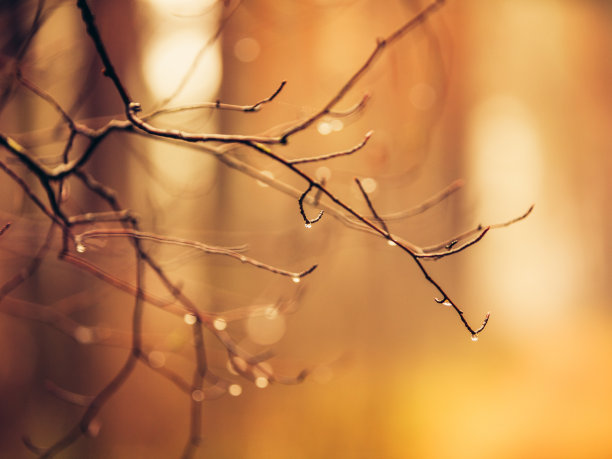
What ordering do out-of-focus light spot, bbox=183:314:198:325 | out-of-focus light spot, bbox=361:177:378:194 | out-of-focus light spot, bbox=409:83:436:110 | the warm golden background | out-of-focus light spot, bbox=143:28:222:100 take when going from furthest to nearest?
1. out-of-focus light spot, bbox=409:83:436:110
2. the warm golden background
3. out-of-focus light spot, bbox=143:28:222:100
4. out-of-focus light spot, bbox=361:177:378:194
5. out-of-focus light spot, bbox=183:314:198:325

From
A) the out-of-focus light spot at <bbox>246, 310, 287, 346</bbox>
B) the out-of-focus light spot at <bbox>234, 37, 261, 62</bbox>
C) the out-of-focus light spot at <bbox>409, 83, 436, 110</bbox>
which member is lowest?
A: the out-of-focus light spot at <bbox>246, 310, 287, 346</bbox>

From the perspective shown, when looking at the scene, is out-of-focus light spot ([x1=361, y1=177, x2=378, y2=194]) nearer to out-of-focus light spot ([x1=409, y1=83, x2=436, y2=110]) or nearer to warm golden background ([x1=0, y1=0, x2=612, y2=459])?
warm golden background ([x1=0, y1=0, x2=612, y2=459])

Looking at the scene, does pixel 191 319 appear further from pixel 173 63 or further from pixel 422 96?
pixel 422 96

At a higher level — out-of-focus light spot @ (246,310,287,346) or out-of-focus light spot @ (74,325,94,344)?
out-of-focus light spot @ (246,310,287,346)

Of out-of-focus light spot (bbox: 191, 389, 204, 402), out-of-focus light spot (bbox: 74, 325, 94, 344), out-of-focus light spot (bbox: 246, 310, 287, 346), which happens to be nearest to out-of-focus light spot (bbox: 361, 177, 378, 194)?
out-of-focus light spot (bbox: 191, 389, 204, 402)

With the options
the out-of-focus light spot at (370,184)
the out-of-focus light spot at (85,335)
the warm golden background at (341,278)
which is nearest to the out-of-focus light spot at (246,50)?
the warm golden background at (341,278)

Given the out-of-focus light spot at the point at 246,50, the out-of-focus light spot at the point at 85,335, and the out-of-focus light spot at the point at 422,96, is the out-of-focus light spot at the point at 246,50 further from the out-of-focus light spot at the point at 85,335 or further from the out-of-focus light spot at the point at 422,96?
the out-of-focus light spot at the point at 85,335

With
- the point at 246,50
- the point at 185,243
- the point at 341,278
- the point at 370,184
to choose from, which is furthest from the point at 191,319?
the point at 246,50
